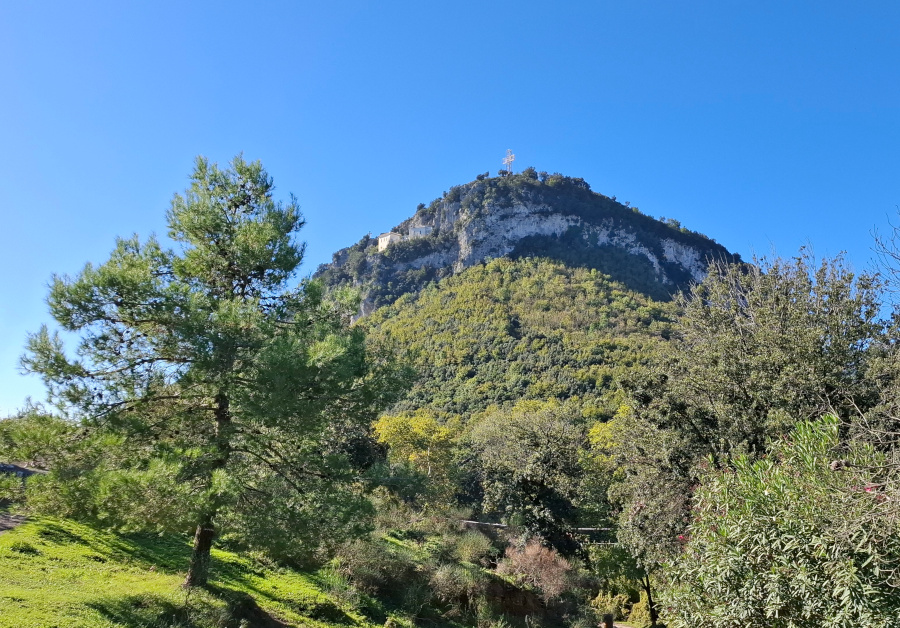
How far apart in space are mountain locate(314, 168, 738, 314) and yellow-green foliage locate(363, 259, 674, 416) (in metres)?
5.75

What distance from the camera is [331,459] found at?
960 centimetres

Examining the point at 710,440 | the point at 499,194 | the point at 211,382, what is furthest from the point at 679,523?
the point at 499,194

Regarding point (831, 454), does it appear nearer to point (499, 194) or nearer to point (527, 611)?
point (527, 611)

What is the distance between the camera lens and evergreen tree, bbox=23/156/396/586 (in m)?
7.80

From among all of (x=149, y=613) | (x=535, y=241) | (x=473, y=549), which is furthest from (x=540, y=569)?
(x=535, y=241)

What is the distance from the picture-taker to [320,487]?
950 cm

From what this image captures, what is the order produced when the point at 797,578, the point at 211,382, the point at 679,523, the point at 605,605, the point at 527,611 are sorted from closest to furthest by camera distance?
the point at 797,578 < the point at 211,382 < the point at 679,523 < the point at 527,611 < the point at 605,605

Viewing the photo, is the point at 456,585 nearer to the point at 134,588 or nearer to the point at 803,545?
the point at 134,588

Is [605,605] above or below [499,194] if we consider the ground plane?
below

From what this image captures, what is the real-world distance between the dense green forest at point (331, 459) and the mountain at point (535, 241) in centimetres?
8222

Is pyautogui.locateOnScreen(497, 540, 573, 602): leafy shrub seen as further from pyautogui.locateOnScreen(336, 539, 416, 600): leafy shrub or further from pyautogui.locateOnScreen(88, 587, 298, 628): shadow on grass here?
pyautogui.locateOnScreen(88, 587, 298, 628): shadow on grass

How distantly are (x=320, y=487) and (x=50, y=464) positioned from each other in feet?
13.9

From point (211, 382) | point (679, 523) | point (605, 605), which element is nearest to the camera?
point (211, 382)

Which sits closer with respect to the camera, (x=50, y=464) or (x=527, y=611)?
(x=50, y=464)
